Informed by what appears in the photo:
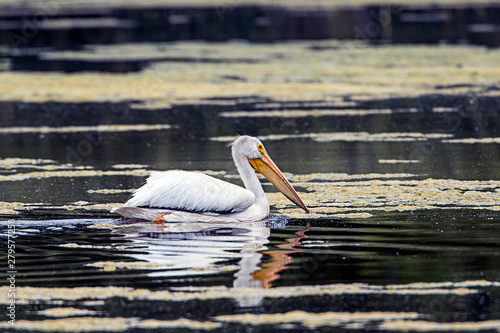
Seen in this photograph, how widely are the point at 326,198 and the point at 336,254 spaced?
2513 mm

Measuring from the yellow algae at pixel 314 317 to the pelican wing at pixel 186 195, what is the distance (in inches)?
122

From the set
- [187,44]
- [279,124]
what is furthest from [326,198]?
[187,44]

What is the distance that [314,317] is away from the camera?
5953mm

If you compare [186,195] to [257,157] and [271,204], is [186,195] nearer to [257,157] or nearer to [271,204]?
[257,157]

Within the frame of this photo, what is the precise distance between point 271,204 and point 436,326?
→ 4.53 m

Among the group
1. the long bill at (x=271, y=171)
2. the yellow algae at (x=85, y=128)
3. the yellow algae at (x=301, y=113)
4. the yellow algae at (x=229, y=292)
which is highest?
the yellow algae at (x=301, y=113)

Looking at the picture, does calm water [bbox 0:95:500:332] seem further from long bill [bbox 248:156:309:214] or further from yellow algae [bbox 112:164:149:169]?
long bill [bbox 248:156:309:214]

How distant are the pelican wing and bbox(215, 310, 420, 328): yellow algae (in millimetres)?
3098

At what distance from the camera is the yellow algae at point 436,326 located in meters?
5.68

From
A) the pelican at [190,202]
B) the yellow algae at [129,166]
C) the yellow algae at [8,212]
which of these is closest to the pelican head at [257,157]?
the pelican at [190,202]

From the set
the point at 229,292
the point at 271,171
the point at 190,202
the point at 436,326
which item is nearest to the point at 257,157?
the point at 271,171

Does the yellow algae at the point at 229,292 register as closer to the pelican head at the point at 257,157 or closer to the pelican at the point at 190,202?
the pelican at the point at 190,202

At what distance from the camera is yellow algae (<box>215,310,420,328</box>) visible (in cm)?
586

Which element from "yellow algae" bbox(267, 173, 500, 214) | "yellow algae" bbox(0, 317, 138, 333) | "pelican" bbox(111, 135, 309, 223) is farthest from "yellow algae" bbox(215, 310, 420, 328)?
"yellow algae" bbox(267, 173, 500, 214)
